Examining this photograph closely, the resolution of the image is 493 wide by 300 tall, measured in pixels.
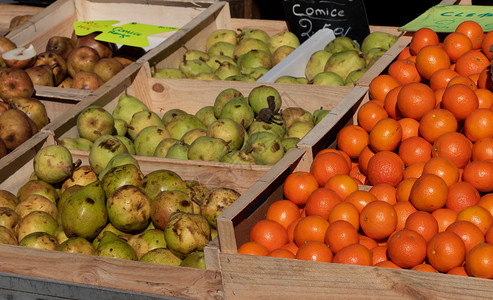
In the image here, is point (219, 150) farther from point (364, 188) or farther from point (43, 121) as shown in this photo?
point (43, 121)

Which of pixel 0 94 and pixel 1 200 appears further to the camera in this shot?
pixel 0 94

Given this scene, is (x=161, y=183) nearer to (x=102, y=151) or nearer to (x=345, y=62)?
(x=102, y=151)

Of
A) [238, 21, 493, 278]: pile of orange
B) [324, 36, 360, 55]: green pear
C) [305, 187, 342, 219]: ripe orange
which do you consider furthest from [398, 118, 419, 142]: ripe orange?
[324, 36, 360, 55]: green pear

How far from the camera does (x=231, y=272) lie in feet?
7.04

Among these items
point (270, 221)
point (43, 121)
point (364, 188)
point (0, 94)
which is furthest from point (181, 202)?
point (0, 94)

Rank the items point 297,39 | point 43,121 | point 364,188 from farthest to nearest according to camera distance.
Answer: point 297,39 → point 43,121 → point 364,188

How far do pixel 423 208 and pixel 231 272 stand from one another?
69cm

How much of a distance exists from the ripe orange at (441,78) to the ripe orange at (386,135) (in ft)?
1.15

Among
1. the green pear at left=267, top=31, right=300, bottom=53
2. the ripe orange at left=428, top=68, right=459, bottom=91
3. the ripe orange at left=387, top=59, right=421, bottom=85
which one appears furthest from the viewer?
the green pear at left=267, top=31, right=300, bottom=53

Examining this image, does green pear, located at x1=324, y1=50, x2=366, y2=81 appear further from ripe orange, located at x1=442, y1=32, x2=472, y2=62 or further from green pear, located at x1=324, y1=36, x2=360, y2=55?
ripe orange, located at x1=442, y1=32, x2=472, y2=62

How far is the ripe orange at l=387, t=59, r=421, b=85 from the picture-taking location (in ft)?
10.2

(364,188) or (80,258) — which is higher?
(80,258)

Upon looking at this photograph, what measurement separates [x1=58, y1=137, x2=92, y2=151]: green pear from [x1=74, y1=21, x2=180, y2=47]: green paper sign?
1.12 metres

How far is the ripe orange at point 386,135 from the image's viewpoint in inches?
104
